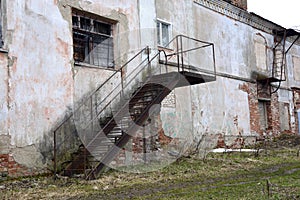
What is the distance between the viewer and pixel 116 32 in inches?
463

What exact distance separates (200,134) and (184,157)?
2.43 m

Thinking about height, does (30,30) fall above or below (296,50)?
below

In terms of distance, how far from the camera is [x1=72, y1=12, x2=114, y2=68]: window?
10891mm

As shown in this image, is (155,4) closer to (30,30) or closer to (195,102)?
(195,102)

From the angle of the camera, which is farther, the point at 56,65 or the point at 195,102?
the point at 195,102

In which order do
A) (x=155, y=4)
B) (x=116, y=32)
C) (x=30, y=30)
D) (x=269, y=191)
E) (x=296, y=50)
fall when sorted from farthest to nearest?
(x=296, y=50) → (x=155, y=4) → (x=116, y=32) → (x=30, y=30) → (x=269, y=191)

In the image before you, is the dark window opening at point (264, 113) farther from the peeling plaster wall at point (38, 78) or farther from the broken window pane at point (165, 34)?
the peeling plaster wall at point (38, 78)

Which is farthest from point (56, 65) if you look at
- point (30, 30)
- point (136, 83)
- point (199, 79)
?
point (199, 79)

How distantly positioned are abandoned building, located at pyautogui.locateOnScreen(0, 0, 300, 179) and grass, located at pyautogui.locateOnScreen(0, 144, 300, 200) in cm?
71

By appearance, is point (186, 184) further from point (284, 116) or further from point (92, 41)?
point (284, 116)

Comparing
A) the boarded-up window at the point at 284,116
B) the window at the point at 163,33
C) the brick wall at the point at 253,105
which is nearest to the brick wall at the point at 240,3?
the brick wall at the point at 253,105

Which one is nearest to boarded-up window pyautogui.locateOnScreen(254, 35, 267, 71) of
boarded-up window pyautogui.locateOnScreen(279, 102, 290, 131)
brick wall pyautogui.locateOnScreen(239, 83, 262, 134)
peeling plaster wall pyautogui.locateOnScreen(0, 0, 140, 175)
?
brick wall pyautogui.locateOnScreen(239, 83, 262, 134)

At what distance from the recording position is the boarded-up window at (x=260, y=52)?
62.3 ft

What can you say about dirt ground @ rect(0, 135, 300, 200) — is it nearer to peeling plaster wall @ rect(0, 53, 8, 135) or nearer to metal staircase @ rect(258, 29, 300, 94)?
peeling plaster wall @ rect(0, 53, 8, 135)
